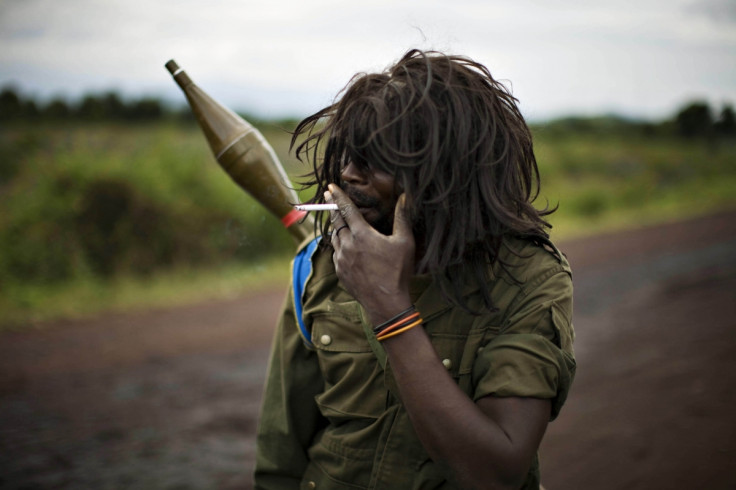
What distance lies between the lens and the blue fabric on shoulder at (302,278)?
6.11 ft

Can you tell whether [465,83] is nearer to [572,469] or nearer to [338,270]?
[338,270]

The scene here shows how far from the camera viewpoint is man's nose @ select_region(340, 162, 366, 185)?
1604 millimetres

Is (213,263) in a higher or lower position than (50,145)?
lower

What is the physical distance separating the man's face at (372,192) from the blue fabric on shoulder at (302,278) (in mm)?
320

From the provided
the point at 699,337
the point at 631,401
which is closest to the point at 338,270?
the point at 631,401

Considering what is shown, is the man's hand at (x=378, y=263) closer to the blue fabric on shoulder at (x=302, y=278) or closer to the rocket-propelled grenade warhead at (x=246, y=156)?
the blue fabric on shoulder at (x=302, y=278)

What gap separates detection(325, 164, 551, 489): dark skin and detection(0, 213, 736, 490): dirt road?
288 cm

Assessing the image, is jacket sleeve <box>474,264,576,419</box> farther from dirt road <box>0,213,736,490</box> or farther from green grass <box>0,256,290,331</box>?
green grass <box>0,256,290,331</box>

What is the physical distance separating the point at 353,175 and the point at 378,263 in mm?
261

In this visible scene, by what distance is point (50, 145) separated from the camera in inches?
495

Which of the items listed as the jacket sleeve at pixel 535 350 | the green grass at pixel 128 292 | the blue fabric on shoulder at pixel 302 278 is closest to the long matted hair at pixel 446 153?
the jacket sleeve at pixel 535 350

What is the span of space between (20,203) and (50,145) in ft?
11.3

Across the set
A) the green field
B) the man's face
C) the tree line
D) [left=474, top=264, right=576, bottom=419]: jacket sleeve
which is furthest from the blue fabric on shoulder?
the tree line

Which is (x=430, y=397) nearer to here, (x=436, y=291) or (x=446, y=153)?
(x=436, y=291)
